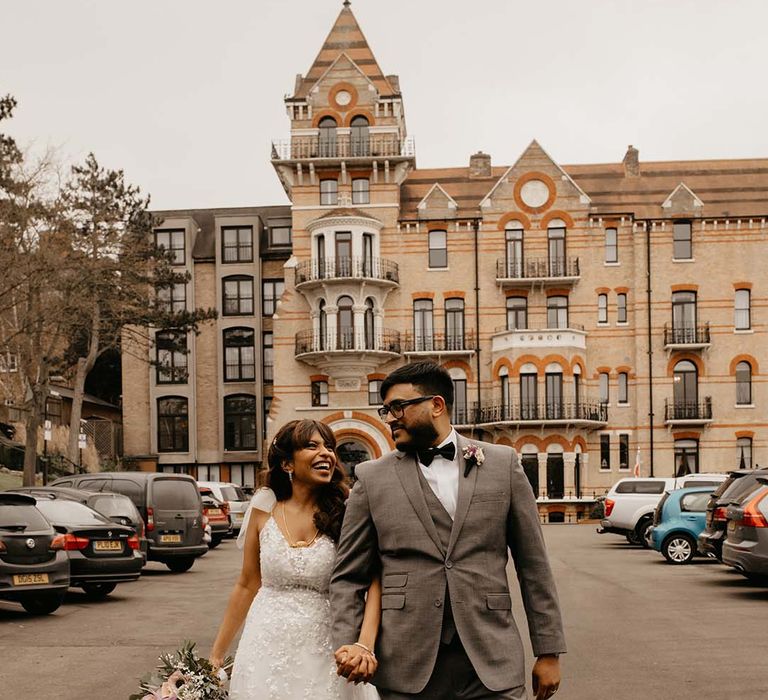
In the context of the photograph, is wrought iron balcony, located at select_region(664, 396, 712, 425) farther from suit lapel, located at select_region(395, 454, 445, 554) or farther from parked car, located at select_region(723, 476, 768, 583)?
suit lapel, located at select_region(395, 454, 445, 554)

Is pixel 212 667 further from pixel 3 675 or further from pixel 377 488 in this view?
pixel 3 675

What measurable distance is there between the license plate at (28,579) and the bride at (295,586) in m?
9.24

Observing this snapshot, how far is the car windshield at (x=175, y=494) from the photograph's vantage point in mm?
21906

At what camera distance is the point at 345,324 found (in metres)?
53.8

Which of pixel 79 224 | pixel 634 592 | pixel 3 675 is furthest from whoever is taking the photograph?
pixel 79 224

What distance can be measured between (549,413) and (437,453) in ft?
157

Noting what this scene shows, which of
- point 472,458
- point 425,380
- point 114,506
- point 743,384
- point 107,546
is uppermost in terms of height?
point 425,380

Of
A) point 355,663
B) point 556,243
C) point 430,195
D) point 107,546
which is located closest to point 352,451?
point 430,195

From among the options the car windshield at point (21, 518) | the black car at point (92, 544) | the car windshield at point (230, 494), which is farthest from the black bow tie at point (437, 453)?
the car windshield at point (230, 494)

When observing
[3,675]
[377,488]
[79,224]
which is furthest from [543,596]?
[79,224]

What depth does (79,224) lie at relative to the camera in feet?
132

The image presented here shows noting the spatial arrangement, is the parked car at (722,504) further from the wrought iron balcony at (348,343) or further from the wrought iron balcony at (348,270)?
the wrought iron balcony at (348,270)

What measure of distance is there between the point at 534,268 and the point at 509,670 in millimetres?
49940

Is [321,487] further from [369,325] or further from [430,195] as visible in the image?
[430,195]
